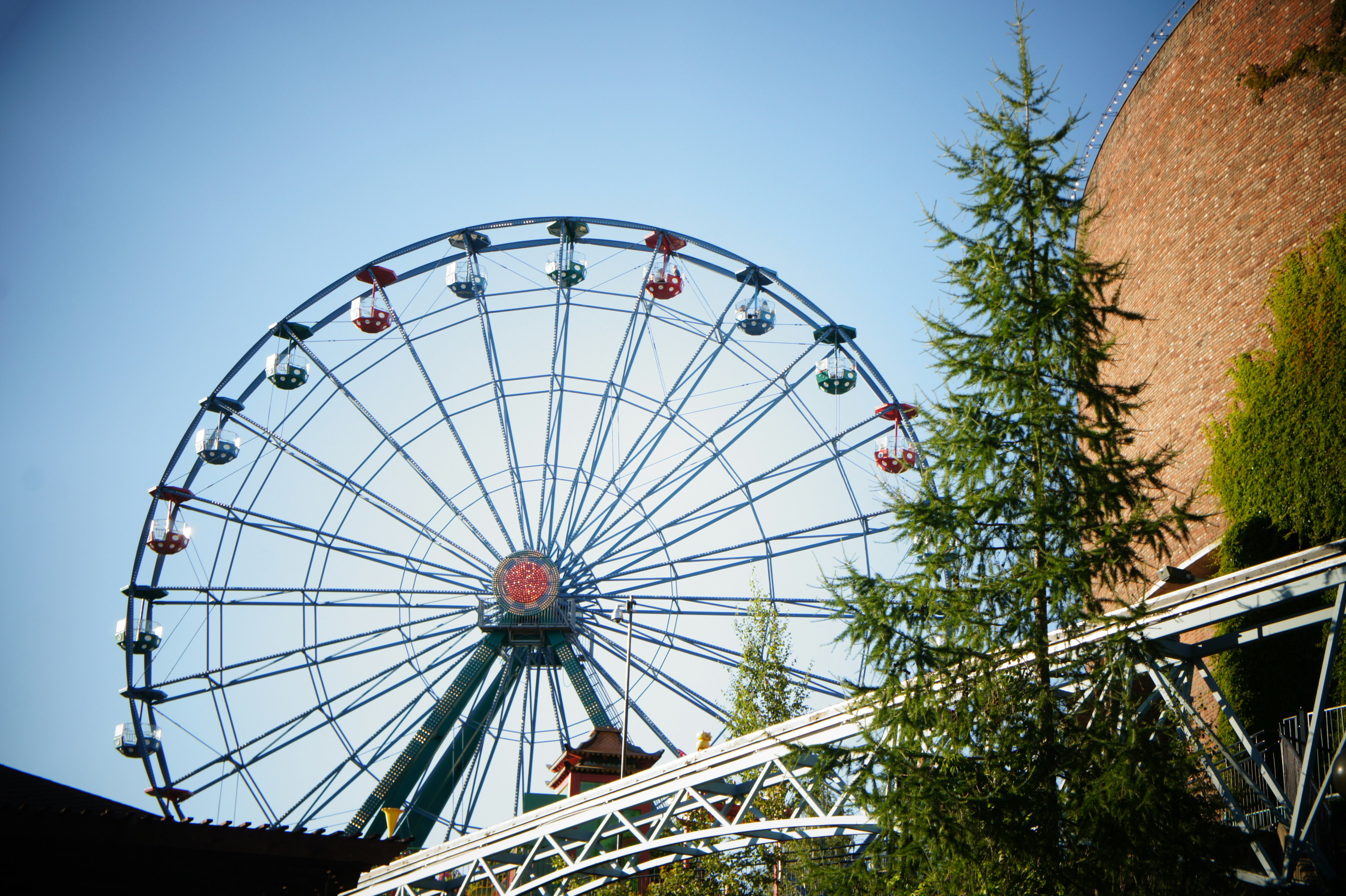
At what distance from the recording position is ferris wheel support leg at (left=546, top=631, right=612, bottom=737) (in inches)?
869

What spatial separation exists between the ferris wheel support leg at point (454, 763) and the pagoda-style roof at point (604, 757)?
2236 mm

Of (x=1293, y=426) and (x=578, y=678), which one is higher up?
(x=578, y=678)

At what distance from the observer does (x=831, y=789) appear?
454 inches

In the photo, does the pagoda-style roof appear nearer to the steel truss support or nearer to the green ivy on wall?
the steel truss support

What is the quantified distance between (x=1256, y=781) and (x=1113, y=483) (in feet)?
17.8

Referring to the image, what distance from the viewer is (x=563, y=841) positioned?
14797mm

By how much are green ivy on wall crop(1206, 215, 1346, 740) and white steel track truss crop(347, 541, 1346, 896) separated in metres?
0.82

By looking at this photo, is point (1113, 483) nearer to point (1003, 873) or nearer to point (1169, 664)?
point (1169, 664)

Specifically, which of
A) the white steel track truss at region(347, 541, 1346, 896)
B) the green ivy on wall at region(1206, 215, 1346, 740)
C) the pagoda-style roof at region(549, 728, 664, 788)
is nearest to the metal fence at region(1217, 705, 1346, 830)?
the white steel track truss at region(347, 541, 1346, 896)

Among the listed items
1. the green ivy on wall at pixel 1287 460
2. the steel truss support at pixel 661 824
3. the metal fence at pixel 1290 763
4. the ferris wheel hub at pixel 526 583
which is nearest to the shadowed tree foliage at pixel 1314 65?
the green ivy on wall at pixel 1287 460

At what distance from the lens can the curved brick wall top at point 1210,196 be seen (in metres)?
19.8

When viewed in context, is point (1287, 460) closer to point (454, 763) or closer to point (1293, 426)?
point (1293, 426)

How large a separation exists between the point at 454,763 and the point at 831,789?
39.7 ft

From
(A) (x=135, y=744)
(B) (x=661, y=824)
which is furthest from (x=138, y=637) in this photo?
(B) (x=661, y=824)
